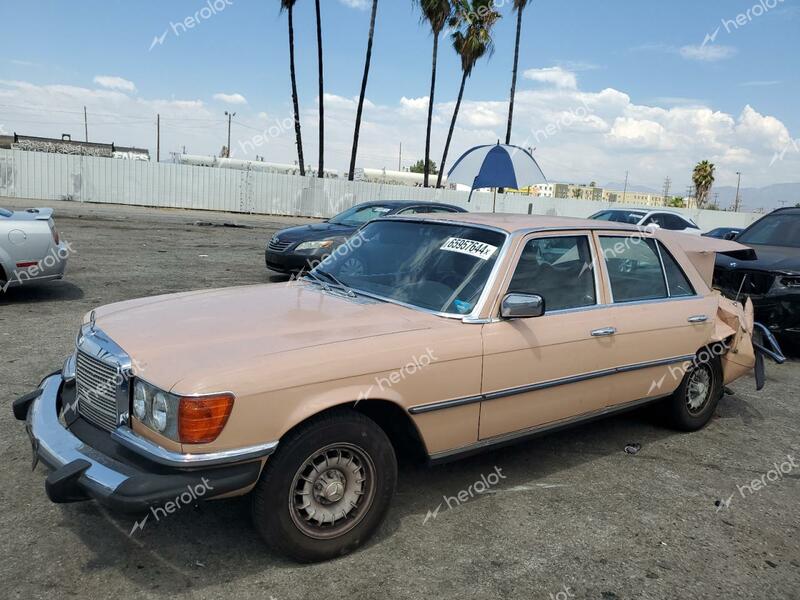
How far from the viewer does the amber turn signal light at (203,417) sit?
2.56 metres

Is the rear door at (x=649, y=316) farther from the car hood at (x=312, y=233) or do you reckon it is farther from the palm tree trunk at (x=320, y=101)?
the palm tree trunk at (x=320, y=101)

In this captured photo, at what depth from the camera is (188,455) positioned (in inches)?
102

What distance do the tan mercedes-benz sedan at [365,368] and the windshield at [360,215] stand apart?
660 centimetres

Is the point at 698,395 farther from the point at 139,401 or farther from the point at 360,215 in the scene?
the point at 360,215

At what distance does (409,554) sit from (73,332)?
4977 mm

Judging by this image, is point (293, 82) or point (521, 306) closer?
point (521, 306)

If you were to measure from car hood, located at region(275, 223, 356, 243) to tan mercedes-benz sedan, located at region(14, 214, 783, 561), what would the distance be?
19.2 ft

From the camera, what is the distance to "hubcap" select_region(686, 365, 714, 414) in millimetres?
4832

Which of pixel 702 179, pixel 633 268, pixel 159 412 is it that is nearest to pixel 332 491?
pixel 159 412

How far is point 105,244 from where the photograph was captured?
45.5 feet

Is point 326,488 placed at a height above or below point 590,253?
below

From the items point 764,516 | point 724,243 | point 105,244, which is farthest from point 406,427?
point 105,244

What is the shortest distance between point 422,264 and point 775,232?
21.8ft

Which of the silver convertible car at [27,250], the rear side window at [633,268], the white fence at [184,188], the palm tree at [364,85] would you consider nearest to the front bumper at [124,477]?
the rear side window at [633,268]
